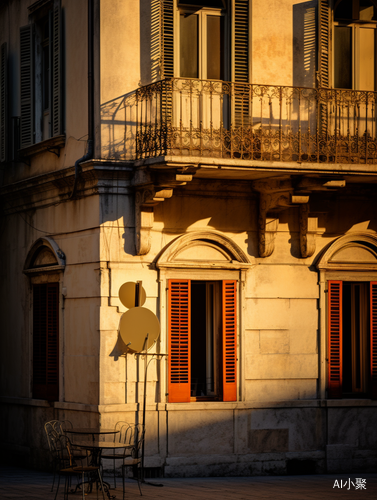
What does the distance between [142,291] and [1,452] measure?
5.58 metres

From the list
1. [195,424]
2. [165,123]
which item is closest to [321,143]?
[165,123]

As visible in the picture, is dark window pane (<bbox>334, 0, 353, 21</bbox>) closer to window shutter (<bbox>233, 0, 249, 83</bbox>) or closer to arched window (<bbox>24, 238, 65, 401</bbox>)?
window shutter (<bbox>233, 0, 249, 83</bbox>)

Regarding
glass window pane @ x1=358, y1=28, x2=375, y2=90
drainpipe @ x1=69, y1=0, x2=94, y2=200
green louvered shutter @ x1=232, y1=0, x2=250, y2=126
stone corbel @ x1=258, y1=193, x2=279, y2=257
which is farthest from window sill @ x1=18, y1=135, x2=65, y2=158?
glass window pane @ x1=358, y1=28, x2=375, y2=90

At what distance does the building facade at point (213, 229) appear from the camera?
576 inches

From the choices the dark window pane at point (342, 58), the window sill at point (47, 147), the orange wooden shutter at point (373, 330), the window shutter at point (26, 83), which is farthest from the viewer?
the window shutter at point (26, 83)

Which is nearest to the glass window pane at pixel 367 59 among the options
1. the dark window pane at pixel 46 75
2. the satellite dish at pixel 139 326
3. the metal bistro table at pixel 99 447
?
the dark window pane at pixel 46 75

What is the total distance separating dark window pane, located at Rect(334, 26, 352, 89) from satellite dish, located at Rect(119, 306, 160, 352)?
5486 millimetres

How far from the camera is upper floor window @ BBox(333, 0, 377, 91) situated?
16188 millimetres

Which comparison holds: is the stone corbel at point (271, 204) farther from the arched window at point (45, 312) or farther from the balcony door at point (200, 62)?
the arched window at point (45, 312)

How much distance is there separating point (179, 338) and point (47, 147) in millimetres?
4173

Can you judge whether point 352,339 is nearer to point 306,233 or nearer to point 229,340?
point 306,233

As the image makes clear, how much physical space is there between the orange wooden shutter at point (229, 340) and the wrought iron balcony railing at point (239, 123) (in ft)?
7.52

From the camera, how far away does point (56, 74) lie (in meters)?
16.3

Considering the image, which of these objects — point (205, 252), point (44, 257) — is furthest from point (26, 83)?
point (205, 252)
